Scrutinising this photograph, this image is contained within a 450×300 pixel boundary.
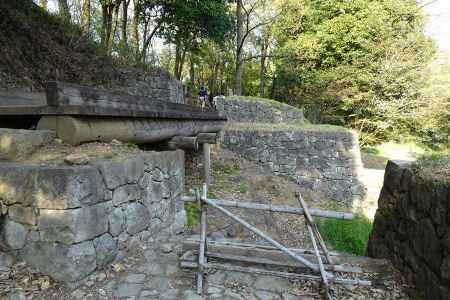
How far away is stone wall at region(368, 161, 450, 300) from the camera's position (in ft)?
6.81

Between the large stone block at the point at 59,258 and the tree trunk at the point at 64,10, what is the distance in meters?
8.30

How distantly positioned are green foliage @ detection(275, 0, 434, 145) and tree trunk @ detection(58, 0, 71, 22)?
11681 millimetres

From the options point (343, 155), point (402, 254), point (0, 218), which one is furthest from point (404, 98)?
point (0, 218)

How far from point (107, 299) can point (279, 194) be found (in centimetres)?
631

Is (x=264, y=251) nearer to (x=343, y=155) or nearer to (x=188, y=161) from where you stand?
(x=188, y=161)

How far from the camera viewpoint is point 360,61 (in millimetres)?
13836

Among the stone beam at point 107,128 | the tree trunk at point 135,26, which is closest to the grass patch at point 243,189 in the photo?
the stone beam at point 107,128

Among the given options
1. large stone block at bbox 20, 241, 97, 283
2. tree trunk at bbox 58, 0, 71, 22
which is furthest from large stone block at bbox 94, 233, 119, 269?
tree trunk at bbox 58, 0, 71, 22

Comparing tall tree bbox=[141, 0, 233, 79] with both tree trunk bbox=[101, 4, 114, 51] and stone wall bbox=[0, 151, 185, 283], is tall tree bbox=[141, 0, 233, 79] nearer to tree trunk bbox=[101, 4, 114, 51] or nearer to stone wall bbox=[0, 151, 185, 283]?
tree trunk bbox=[101, 4, 114, 51]

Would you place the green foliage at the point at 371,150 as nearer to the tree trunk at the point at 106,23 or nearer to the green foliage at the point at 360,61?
the green foliage at the point at 360,61

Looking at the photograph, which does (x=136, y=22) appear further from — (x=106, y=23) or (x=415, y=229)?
(x=415, y=229)

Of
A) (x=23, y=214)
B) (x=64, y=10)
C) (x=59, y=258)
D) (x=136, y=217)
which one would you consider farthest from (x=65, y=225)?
(x=64, y=10)

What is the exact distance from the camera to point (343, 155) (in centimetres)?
916

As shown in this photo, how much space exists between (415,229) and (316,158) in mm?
6908
